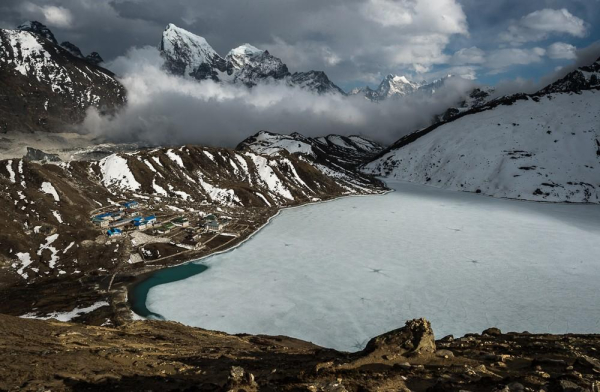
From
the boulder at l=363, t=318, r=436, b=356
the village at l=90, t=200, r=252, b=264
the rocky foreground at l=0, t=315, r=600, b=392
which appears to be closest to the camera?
the rocky foreground at l=0, t=315, r=600, b=392

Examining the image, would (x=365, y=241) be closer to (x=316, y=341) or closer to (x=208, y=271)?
(x=208, y=271)

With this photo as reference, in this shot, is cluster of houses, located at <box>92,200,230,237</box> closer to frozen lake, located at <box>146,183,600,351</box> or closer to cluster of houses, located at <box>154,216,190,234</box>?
cluster of houses, located at <box>154,216,190,234</box>

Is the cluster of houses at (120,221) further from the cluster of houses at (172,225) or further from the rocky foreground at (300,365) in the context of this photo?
the rocky foreground at (300,365)

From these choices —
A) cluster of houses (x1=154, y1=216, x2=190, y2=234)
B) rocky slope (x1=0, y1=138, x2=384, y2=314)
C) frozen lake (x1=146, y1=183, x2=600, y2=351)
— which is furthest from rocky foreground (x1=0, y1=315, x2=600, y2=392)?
cluster of houses (x1=154, y1=216, x2=190, y2=234)

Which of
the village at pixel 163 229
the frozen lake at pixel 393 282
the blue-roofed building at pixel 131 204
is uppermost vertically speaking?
the blue-roofed building at pixel 131 204

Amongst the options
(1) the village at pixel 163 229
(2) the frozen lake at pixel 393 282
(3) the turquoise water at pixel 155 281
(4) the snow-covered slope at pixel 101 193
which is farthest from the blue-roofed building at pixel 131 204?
(3) the turquoise water at pixel 155 281
